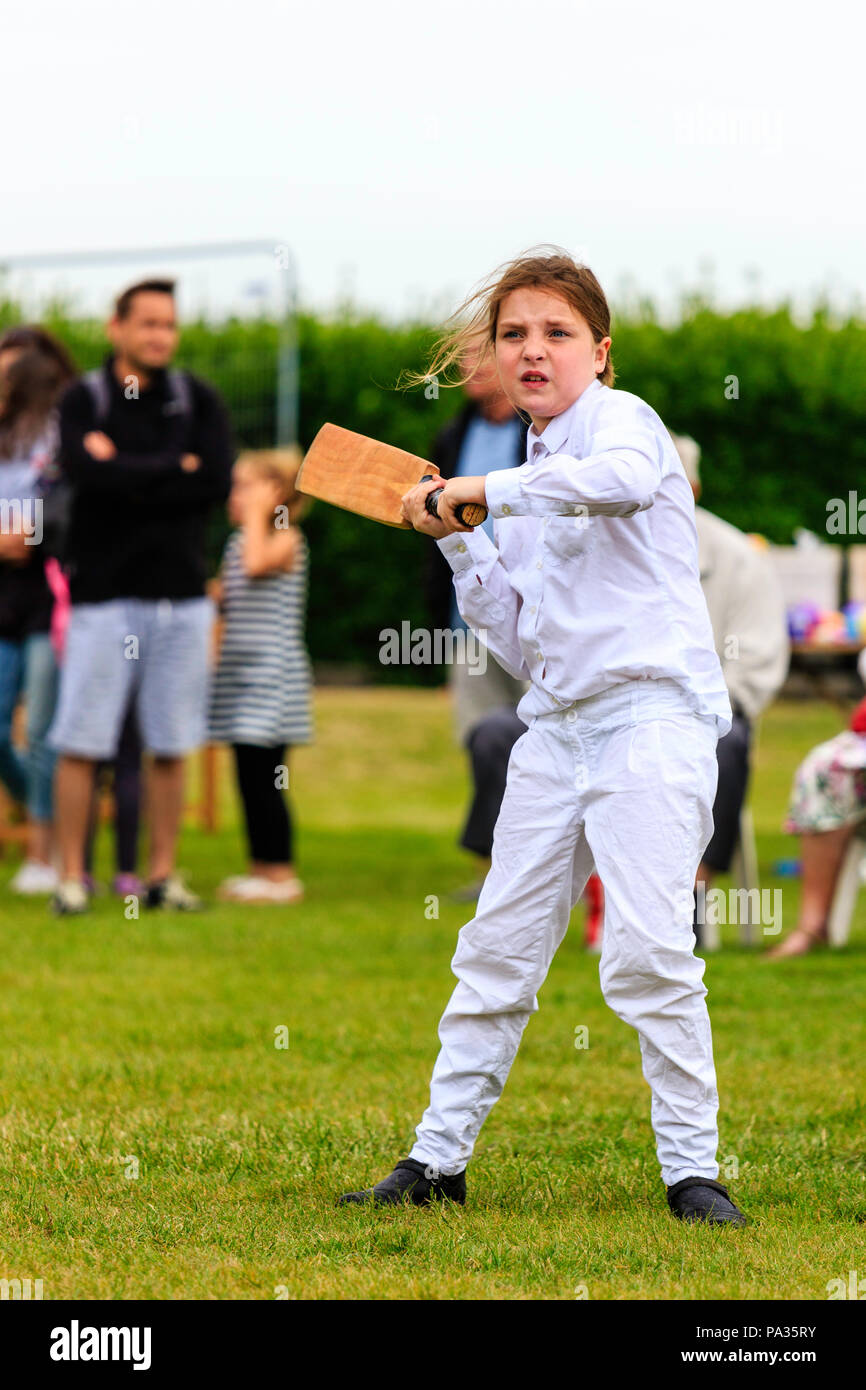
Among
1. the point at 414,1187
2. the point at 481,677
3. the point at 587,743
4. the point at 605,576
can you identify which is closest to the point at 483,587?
the point at 605,576

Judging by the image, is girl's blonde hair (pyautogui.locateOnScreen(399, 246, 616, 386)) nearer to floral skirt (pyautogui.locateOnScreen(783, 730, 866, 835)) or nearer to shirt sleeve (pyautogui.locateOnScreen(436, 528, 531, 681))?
shirt sleeve (pyautogui.locateOnScreen(436, 528, 531, 681))

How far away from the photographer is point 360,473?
11.0 feet

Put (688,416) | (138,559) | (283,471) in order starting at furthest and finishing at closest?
(688,416) → (283,471) → (138,559)

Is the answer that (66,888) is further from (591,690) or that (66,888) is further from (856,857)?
(591,690)

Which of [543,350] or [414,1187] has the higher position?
[543,350]

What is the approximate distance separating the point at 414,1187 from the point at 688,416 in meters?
13.8

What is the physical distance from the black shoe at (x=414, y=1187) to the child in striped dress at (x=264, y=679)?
4.35 m

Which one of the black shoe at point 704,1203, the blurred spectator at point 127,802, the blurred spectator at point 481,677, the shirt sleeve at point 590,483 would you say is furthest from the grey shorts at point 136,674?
the black shoe at point 704,1203

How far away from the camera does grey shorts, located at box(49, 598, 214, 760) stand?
6859 millimetres

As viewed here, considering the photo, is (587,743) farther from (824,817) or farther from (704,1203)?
(824,817)

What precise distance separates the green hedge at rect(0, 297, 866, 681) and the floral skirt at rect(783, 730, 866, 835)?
961 cm

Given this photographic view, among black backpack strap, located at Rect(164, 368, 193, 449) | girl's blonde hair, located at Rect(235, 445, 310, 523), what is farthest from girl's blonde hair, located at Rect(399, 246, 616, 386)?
girl's blonde hair, located at Rect(235, 445, 310, 523)
